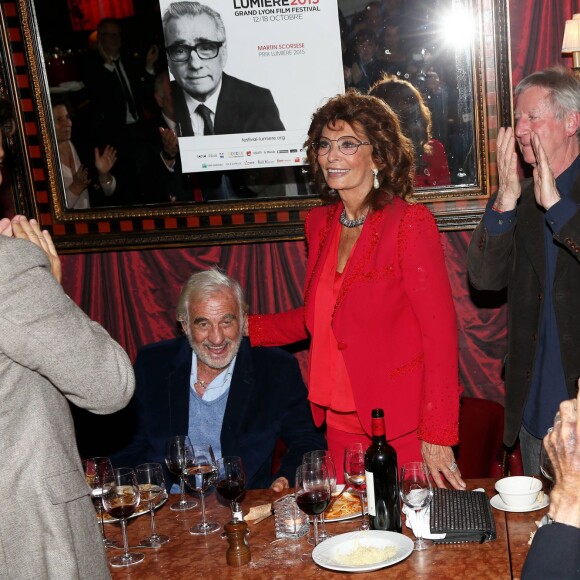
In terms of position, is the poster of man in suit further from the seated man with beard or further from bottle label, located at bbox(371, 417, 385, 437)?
bottle label, located at bbox(371, 417, 385, 437)

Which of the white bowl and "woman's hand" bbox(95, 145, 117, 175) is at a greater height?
"woman's hand" bbox(95, 145, 117, 175)

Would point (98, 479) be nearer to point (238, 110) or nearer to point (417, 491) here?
point (417, 491)

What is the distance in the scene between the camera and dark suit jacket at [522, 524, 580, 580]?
4.33ft

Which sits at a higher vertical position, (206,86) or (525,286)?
(206,86)

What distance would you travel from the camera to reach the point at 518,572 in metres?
1.83

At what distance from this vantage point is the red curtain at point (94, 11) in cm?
360

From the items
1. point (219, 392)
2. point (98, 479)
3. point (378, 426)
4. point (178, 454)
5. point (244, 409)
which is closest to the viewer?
point (378, 426)

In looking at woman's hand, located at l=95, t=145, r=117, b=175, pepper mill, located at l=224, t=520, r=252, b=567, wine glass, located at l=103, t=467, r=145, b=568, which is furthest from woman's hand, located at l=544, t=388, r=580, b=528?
woman's hand, located at l=95, t=145, r=117, b=175

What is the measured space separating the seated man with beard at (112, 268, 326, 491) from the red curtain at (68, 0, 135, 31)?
4.28 feet

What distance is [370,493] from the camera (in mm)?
2049

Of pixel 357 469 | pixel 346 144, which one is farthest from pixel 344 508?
Result: pixel 346 144

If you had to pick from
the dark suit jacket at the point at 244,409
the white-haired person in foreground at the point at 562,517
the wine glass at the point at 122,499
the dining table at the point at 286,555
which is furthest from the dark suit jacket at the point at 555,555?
the dark suit jacket at the point at 244,409

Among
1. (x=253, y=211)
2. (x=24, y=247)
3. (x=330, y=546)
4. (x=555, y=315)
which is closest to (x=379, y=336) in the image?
(x=555, y=315)

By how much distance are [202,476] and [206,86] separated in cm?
196
